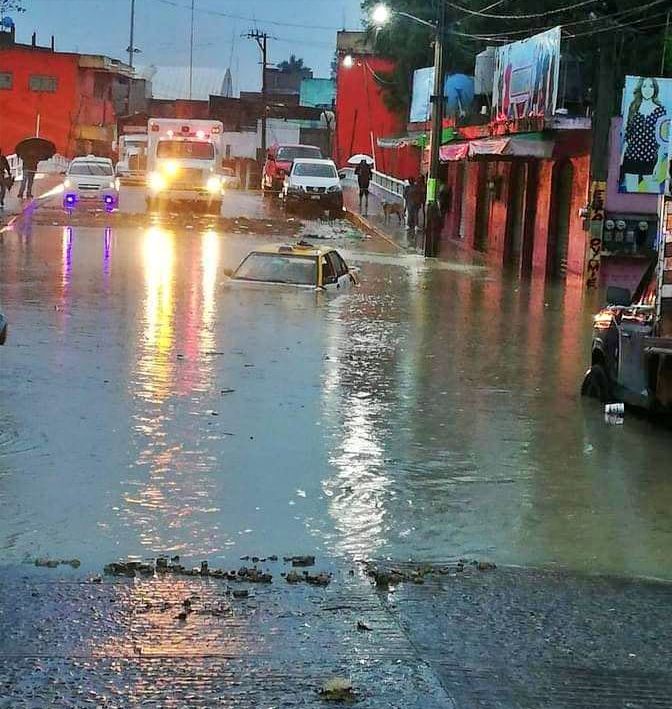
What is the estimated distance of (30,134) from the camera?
225 feet

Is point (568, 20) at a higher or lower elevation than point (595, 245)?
higher

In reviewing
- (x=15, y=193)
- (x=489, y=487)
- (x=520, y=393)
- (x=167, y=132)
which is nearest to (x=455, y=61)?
(x=167, y=132)

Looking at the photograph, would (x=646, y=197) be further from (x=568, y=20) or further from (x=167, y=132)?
(x=167, y=132)

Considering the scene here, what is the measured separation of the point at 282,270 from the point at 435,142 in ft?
38.3

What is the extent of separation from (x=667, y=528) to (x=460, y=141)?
29.7 m

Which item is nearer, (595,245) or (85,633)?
(85,633)

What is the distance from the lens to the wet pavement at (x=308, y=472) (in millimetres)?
5262

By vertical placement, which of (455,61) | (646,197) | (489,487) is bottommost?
(489,487)

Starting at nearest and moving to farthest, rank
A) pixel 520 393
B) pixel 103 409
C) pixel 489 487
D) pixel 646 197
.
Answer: pixel 489 487 → pixel 103 409 → pixel 520 393 → pixel 646 197

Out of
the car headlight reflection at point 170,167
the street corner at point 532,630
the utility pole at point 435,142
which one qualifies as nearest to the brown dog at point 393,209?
the car headlight reflection at point 170,167

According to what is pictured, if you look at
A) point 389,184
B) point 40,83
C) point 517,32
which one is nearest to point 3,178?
point 517,32

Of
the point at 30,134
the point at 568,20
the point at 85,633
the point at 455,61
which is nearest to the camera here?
the point at 85,633

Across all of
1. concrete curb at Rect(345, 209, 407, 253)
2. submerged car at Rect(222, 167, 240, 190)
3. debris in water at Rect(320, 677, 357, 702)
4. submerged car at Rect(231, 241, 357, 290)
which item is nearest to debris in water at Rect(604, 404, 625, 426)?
debris in water at Rect(320, 677, 357, 702)

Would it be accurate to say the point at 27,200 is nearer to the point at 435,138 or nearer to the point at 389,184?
the point at 389,184
